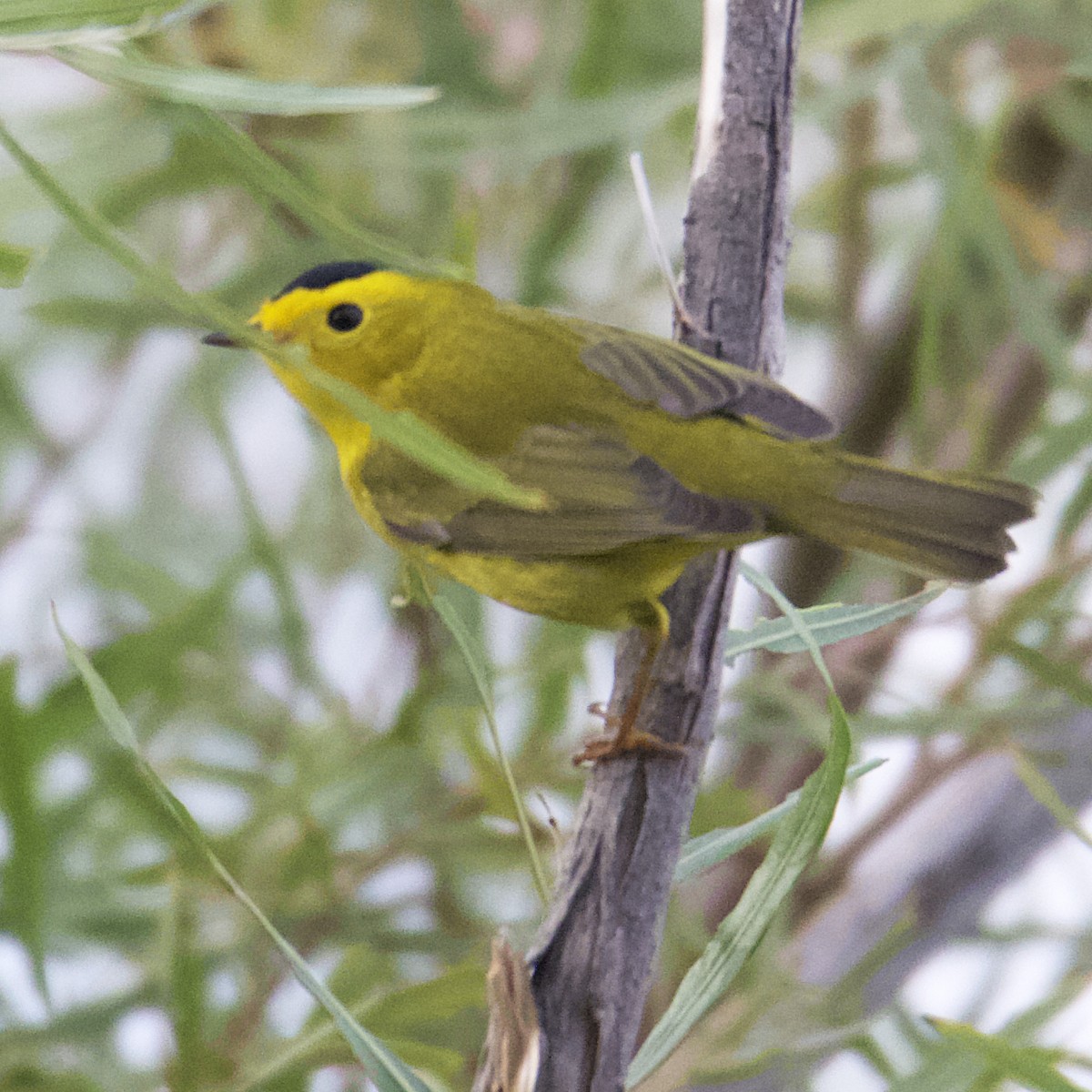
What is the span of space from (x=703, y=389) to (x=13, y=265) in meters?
0.46

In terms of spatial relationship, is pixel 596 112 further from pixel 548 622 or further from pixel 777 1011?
pixel 777 1011

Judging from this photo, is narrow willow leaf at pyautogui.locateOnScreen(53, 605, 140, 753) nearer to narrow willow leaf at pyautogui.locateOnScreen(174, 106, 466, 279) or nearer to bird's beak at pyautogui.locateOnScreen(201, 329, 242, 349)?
narrow willow leaf at pyautogui.locateOnScreen(174, 106, 466, 279)

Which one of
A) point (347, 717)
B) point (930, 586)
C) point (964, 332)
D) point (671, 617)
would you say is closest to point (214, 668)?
point (347, 717)

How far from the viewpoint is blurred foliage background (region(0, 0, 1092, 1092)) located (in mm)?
1014

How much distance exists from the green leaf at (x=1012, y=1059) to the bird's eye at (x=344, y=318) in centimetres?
68

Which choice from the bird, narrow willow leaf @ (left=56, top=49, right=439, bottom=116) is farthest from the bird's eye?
narrow willow leaf @ (left=56, top=49, right=439, bottom=116)

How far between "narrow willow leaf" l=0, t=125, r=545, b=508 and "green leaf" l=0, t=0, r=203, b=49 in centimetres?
6

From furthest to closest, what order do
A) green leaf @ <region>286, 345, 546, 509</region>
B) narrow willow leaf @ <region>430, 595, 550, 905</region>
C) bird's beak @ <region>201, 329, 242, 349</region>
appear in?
bird's beak @ <region>201, 329, 242, 349</region>
narrow willow leaf @ <region>430, 595, 550, 905</region>
green leaf @ <region>286, 345, 546, 509</region>

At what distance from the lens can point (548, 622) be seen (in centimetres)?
123

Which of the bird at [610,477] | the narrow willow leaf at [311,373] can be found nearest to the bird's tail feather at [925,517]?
the bird at [610,477]

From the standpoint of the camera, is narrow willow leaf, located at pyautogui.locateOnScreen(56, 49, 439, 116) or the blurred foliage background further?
the blurred foliage background

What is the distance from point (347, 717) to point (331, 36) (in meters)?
0.75

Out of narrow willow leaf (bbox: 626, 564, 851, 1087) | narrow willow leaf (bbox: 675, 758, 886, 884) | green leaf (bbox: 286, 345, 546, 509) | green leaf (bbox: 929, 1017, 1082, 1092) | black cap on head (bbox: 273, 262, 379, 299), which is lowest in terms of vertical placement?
green leaf (bbox: 929, 1017, 1082, 1092)

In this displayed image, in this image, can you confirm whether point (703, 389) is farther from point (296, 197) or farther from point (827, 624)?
point (296, 197)
